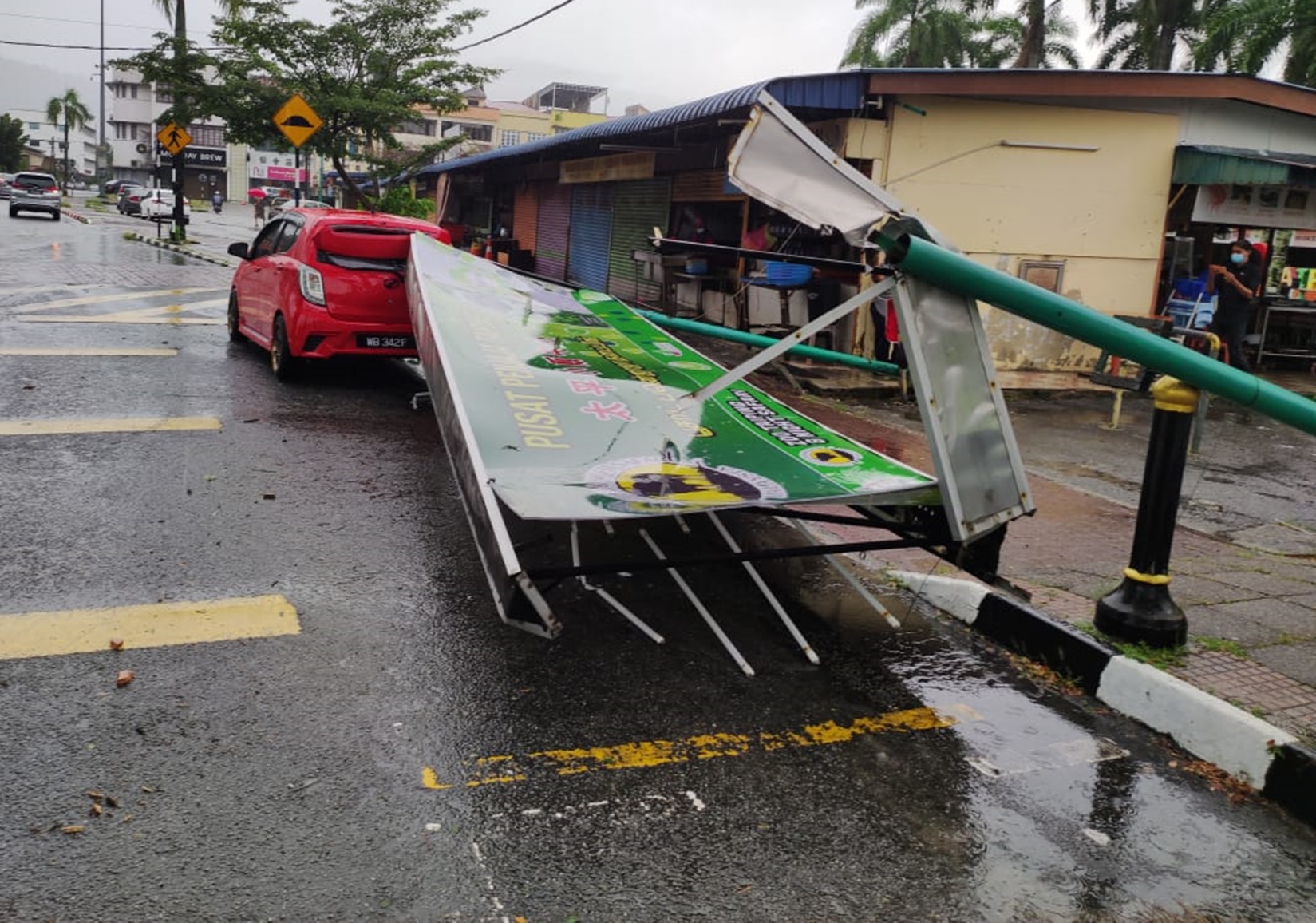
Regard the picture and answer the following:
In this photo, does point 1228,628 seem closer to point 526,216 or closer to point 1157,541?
point 1157,541

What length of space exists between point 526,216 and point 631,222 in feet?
28.0

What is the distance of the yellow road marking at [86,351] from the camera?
10.8 m

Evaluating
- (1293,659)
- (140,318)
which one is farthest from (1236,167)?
(140,318)

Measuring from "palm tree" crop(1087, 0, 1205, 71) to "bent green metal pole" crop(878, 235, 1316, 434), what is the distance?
35945 millimetres

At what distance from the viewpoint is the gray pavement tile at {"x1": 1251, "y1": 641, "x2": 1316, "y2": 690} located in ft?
15.2

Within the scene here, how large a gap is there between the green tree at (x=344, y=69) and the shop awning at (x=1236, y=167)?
1776cm

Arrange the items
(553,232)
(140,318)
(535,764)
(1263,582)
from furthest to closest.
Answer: (553,232), (140,318), (1263,582), (535,764)

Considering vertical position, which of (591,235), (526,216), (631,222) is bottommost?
(591,235)

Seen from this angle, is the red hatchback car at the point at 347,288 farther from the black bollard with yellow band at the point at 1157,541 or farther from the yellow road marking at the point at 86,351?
the black bollard with yellow band at the point at 1157,541

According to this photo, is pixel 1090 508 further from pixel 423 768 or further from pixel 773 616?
pixel 423 768

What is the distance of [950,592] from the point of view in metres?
5.52

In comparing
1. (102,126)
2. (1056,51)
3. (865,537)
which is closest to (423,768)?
(865,537)

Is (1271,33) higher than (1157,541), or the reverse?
(1271,33)

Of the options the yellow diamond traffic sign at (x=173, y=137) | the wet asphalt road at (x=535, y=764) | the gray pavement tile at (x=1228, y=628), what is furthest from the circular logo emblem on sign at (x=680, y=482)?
the yellow diamond traffic sign at (x=173, y=137)
